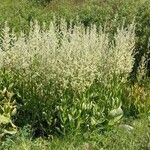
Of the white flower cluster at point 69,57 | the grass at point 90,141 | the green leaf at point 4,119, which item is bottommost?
the grass at point 90,141

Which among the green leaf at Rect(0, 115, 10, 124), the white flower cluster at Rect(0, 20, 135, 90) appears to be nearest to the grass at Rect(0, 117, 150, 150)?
the green leaf at Rect(0, 115, 10, 124)

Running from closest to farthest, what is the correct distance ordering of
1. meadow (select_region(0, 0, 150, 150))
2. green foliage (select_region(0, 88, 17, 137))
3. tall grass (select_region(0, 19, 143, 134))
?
1. green foliage (select_region(0, 88, 17, 137))
2. meadow (select_region(0, 0, 150, 150))
3. tall grass (select_region(0, 19, 143, 134))

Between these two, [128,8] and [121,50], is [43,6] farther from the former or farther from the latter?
[121,50]

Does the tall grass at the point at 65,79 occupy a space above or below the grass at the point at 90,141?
above

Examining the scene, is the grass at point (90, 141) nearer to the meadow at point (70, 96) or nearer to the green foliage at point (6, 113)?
the meadow at point (70, 96)

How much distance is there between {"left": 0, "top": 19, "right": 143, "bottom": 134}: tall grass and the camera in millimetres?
9320

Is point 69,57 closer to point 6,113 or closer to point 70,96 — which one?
point 70,96

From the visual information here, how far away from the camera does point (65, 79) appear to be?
9328mm

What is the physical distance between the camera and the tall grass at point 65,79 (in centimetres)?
932

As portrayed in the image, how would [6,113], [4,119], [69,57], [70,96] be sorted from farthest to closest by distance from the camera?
[70,96] < [69,57] < [6,113] < [4,119]

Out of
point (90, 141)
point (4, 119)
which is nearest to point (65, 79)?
point (90, 141)

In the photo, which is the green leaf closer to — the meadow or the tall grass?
the meadow

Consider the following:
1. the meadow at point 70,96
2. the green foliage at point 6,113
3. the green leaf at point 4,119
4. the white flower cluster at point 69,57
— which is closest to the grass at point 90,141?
the meadow at point 70,96

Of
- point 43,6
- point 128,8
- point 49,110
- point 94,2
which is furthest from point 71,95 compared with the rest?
point 43,6
